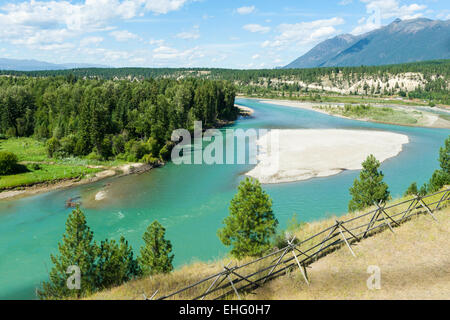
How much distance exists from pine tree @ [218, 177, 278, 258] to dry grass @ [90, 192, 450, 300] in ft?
7.81

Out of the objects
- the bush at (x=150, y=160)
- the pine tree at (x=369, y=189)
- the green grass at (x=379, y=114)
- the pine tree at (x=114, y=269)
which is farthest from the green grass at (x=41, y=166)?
the green grass at (x=379, y=114)

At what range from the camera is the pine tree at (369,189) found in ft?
99.8

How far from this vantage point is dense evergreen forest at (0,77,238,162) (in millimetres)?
61781

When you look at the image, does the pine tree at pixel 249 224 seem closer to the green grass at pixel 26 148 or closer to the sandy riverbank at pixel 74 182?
the sandy riverbank at pixel 74 182

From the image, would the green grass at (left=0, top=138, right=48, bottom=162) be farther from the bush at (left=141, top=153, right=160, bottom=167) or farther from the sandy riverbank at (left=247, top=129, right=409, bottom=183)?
the sandy riverbank at (left=247, top=129, right=409, bottom=183)

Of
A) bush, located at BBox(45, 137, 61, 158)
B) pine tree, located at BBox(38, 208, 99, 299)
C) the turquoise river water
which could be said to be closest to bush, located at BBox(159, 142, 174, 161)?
the turquoise river water

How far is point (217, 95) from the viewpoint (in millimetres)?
108688
